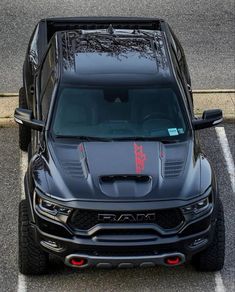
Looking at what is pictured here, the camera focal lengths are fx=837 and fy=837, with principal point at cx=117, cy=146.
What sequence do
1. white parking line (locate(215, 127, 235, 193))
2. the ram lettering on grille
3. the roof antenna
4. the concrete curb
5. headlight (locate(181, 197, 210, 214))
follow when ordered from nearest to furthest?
the ram lettering on grille, headlight (locate(181, 197, 210, 214)), the roof antenna, white parking line (locate(215, 127, 235, 193)), the concrete curb

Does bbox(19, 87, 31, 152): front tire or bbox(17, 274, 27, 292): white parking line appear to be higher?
bbox(19, 87, 31, 152): front tire

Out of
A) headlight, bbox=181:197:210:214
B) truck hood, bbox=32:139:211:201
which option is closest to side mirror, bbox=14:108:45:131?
truck hood, bbox=32:139:211:201

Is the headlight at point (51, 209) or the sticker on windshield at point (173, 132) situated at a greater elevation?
the sticker on windshield at point (173, 132)

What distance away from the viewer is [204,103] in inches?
476

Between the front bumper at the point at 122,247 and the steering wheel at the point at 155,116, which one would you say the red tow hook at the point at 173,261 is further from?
the steering wheel at the point at 155,116

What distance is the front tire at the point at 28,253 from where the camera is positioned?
8.30 m

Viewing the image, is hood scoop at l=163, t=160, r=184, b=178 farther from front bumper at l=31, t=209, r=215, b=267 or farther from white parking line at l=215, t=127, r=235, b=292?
white parking line at l=215, t=127, r=235, b=292

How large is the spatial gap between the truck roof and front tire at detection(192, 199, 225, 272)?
1.68 meters

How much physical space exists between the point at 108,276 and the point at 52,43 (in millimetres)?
3001

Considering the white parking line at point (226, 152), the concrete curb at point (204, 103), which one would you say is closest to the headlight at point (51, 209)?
the white parking line at point (226, 152)

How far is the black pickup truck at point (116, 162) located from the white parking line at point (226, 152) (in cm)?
151

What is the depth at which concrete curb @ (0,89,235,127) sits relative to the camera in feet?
38.3

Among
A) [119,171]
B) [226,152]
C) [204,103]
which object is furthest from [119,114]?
[204,103]

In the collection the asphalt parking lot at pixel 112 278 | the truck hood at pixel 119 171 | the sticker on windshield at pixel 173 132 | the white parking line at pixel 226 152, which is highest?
the sticker on windshield at pixel 173 132
